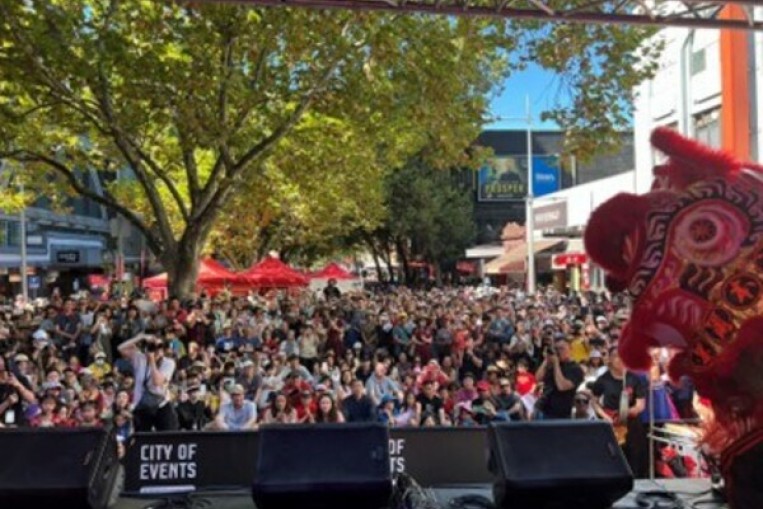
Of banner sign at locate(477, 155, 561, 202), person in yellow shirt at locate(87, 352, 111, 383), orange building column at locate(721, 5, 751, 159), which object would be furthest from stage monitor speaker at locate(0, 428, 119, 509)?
banner sign at locate(477, 155, 561, 202)

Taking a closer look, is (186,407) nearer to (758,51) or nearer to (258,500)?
(258,500)

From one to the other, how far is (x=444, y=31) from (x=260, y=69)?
338 cm

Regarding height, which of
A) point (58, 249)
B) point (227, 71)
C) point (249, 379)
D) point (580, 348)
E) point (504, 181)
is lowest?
point (249, 379)

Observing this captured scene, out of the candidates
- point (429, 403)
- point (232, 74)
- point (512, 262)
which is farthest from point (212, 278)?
point (512, 262)

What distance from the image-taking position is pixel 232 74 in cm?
1475

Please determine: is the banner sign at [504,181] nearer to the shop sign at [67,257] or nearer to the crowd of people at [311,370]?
the shop sign at [67,257]

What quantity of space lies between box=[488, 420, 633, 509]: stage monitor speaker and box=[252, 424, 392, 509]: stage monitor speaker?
0.72 meters

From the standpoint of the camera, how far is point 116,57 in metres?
14.3

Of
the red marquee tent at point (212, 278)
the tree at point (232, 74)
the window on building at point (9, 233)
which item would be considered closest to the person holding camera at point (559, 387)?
the tree at point (232, 74)

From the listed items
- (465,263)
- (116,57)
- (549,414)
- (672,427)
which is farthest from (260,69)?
(465,263)

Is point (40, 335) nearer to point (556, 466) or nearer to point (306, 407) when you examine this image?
point (306, 407)

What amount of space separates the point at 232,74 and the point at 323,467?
10.3 meters

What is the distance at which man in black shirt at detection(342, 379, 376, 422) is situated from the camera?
10.9m

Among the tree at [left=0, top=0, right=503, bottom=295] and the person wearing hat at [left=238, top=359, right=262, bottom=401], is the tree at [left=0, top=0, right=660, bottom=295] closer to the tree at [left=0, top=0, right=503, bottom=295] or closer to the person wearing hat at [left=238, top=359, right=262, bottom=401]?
the tree at [left=0, top=0, right=503, bottom=295]
